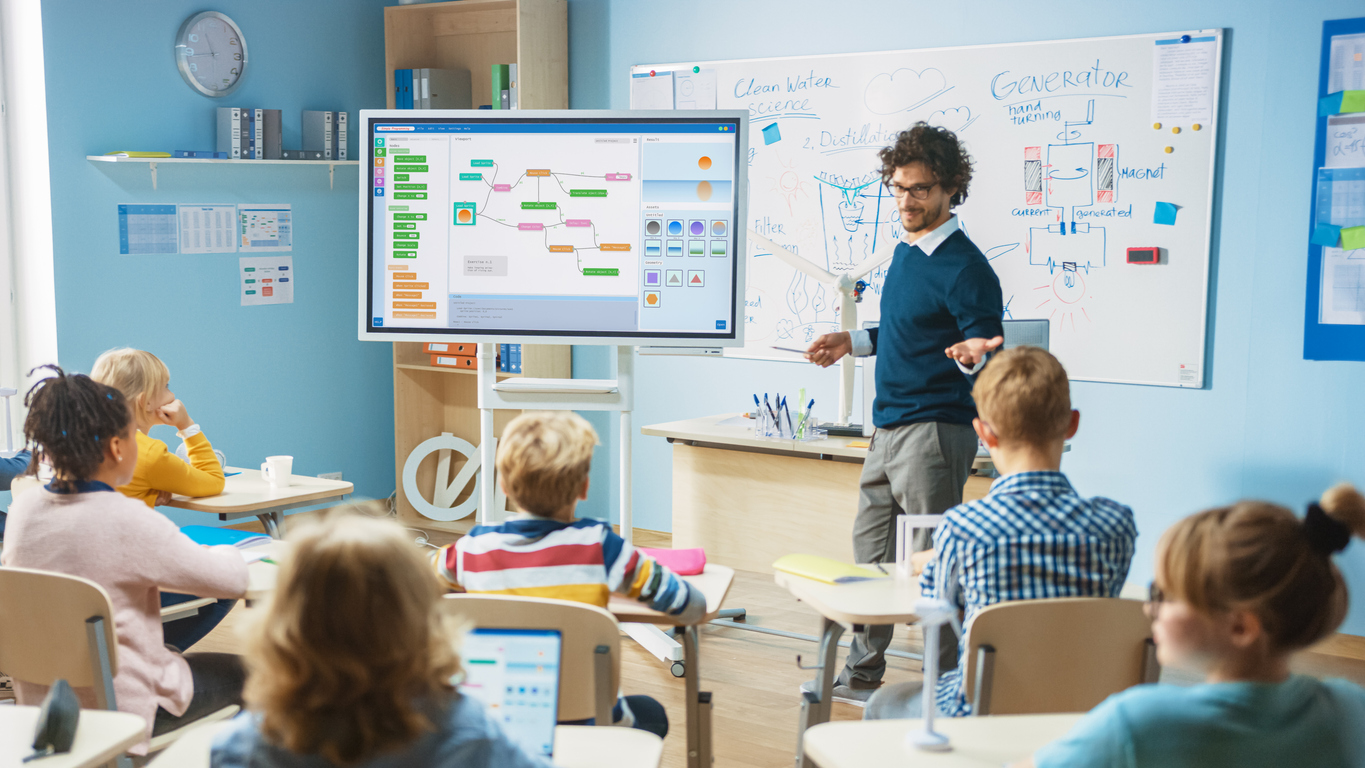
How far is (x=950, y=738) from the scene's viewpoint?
149 cm

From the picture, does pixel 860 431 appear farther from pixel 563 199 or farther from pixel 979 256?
pixel 563 199

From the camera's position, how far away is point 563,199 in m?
3.35

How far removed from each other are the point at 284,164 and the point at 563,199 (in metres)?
2.32

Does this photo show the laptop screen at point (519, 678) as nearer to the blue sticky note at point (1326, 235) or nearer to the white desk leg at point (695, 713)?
the white desk leg at point (695, 713)

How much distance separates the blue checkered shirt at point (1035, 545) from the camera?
1816 millimetres

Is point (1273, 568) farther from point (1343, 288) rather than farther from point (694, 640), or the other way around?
point (1343, 288)

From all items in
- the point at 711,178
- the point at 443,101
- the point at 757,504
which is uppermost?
the point at 443,101

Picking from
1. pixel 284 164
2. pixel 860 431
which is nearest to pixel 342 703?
pixel 860 431

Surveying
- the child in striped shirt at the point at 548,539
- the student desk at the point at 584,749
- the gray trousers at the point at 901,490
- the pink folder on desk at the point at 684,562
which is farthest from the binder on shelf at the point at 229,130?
the student desk at the point at 584,749

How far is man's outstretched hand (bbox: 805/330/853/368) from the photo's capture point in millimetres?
3219

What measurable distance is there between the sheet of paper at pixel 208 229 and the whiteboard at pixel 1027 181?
219cm

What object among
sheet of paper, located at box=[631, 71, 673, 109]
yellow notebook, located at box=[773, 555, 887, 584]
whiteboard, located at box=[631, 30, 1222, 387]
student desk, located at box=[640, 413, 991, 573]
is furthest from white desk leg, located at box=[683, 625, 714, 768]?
sheet of paper, located at box=[631, 71, 673, 109]

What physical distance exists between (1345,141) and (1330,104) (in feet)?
0.42

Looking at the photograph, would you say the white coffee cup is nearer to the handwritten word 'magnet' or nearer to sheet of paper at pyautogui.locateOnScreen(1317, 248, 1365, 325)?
the handwritten word 'magnet'
